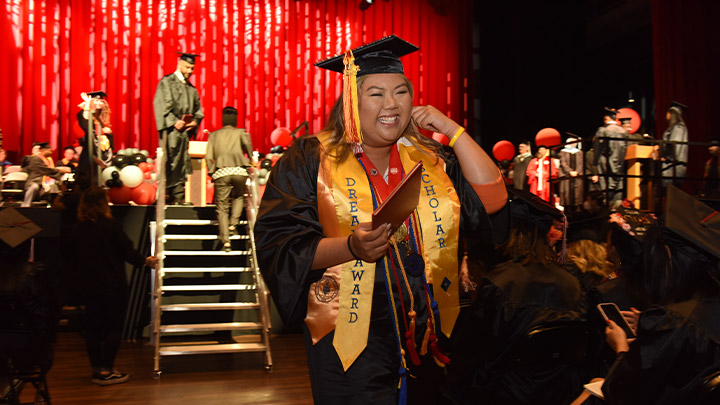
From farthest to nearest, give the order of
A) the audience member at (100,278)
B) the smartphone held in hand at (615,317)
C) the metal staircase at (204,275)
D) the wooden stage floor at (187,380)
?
1. the metal staircase at (204,275)
2. the audience member at (100,278)
3. the wooden stage floor at (187,380)
4. the smartphone held in hand at (615,317)

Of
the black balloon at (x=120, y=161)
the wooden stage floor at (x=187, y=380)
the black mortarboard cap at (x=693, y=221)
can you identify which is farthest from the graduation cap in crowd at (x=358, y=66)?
the black balloon at (x=120, y=161)

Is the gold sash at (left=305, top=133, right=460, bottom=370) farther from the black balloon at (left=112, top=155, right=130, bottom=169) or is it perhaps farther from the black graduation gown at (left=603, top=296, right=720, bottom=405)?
the black balloon at (left=112, top=155, right=130, bottom=169)

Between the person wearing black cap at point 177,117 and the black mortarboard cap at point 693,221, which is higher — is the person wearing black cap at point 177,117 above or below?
above

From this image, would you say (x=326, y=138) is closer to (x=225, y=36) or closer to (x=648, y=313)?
(x=648, y=313)

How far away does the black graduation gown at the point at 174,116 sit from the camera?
798 centimetres

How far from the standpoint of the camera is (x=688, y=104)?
13945 millimetres

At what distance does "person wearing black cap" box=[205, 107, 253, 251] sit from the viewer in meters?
7.48

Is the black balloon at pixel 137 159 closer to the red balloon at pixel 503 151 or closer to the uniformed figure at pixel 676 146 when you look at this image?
the red balloon at pixel 503 151

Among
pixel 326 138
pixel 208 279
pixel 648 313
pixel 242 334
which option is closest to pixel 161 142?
pixel 208 279

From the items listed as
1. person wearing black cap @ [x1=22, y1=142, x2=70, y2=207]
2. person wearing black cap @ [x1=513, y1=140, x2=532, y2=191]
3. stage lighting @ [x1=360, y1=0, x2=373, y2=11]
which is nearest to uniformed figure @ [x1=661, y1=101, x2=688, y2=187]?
person wearing black cap @ [x1=513, y1=140, x2=532, y2=191]

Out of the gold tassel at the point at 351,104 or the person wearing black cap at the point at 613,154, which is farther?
the person wearing black cap at the point at 613,154

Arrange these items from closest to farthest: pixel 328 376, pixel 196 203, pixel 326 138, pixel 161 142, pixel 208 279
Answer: pixel 328 376, pixel 326 138, pixel 208 279, pixel 161 142, pixel 196 203

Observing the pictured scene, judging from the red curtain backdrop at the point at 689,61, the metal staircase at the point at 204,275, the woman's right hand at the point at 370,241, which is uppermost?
the red curtain backdrop at the point at 689,61

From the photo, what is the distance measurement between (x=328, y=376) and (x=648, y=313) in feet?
3.10
